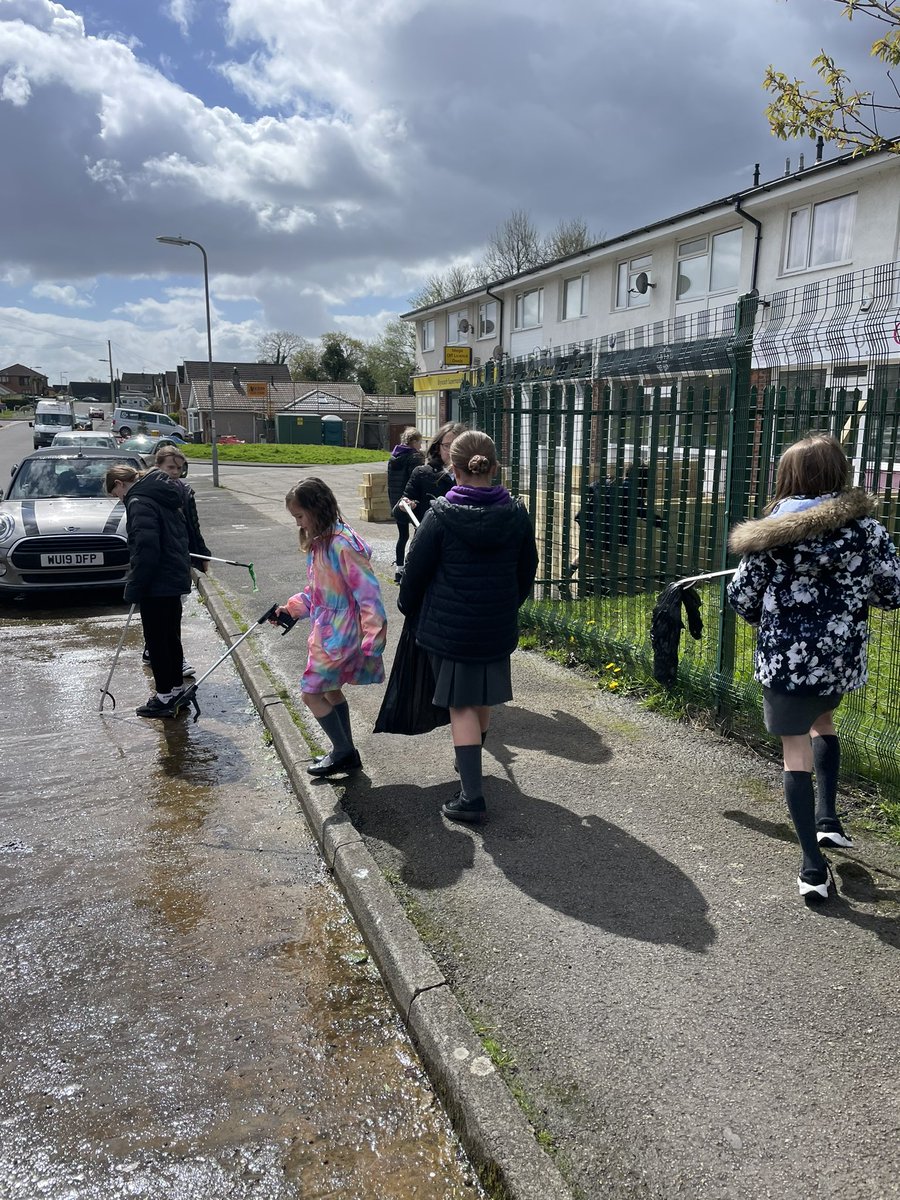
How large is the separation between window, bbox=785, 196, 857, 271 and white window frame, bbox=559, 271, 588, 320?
865 centimetres

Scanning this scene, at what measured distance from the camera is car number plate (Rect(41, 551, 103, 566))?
9.19 m

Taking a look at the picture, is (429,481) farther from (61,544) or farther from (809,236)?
(809,236)

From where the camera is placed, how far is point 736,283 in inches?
835

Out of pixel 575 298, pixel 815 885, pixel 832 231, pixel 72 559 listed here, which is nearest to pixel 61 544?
pixel 72 559

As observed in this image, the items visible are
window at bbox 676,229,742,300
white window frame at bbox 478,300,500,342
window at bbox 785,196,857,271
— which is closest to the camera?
window at bbox 785,196,857,271

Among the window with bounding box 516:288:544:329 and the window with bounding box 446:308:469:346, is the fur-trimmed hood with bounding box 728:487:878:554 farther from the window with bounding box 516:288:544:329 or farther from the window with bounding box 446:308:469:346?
the window with bounding box 446:308:469:346

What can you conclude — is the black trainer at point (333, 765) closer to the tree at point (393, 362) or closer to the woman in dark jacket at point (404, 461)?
the woman in dark jacket at point (404, 461)

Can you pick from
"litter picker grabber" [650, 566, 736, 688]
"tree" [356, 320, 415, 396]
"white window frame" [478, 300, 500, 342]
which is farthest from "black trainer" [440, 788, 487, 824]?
"tree" [356, 320, 415, 396]

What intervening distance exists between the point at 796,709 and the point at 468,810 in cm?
162

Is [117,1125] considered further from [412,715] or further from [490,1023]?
[412,715]

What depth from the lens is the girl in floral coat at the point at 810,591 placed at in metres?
3.25

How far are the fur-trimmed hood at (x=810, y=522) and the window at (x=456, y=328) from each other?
33.9 metres

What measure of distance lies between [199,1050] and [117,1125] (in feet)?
1.11

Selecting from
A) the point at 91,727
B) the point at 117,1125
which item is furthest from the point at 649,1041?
the point at 91,727
